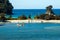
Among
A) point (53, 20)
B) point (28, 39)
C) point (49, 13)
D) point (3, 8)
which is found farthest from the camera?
point (3, 8)

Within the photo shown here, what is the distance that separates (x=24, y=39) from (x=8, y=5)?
82.9m

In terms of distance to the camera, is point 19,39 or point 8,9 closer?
point 19,39

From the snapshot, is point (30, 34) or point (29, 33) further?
point (29, 33)

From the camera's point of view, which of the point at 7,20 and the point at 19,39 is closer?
the point at 19,39

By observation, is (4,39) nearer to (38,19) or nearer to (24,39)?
(24,39)

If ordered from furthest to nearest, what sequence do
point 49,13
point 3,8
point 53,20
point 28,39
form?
point 3,8 → point 49,13 → point 53,20 → point 28,39

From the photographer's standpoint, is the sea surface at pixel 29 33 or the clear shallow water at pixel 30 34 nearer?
the clear shallow water at pixel 30 34

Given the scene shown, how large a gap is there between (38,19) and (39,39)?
33860 millimetres

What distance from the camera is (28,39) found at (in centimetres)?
3222

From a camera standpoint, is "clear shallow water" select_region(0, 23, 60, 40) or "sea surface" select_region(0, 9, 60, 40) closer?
"clear shallow water" select_region(0, 23, 60, 40)

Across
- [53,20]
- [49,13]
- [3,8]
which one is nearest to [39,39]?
[53,20]

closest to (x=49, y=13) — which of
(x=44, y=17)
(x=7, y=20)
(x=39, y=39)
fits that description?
(x=44, y=17)

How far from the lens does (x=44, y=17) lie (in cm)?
6662

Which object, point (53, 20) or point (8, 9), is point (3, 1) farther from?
point (53, 20)
